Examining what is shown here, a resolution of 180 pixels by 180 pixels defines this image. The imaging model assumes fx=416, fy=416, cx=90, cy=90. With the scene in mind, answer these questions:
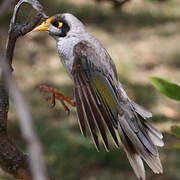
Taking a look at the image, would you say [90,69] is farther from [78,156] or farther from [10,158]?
[78,156]

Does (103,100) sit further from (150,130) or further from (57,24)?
(57,24)

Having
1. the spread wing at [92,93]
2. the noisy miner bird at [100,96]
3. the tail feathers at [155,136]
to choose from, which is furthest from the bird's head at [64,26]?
the tail feathers at [155,136]

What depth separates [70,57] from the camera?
2.15 meters

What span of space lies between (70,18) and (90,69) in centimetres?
30

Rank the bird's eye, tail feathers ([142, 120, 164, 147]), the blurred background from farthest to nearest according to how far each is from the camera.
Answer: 1. the blurred background
2. the bird's eye
3. tail feathers ([142, 120, 164, 147])

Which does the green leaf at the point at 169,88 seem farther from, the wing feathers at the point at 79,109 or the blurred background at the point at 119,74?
the blurred background at the point at 119,74

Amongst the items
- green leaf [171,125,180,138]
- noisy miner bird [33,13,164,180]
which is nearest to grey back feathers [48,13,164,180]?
noisy miner bird [33,13,164,180]

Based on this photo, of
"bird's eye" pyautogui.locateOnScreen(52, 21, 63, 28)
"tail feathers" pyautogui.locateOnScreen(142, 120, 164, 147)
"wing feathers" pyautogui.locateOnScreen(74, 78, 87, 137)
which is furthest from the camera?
"bird's eye" pyautogui.locateOnScreen(52, 21, 63, 28)

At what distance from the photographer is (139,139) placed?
2.00m

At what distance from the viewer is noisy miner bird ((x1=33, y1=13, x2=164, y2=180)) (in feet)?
6.15

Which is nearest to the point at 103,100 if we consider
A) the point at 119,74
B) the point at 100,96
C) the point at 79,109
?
the point at 100,96

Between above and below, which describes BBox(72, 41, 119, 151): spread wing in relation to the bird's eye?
below

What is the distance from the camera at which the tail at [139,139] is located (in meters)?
1.86

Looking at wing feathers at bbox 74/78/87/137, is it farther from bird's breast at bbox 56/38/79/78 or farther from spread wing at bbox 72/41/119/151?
bird's breast at bbox 56/38/79/78
